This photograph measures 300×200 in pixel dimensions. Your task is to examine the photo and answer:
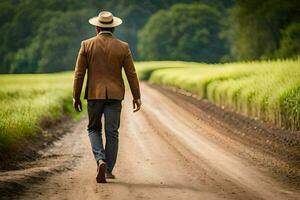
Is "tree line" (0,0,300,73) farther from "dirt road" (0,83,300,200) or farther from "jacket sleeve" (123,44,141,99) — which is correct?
"jacket sleeve" (123,44,141,99)

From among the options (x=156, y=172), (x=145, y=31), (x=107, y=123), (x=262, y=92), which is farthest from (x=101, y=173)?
(x=145, y=31)

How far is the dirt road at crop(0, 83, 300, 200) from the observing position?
7.06 m

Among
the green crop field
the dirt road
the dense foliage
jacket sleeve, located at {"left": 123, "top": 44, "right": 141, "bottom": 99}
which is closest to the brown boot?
the dirt road

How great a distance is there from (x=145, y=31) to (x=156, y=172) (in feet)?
286

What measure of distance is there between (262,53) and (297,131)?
45.9 meters

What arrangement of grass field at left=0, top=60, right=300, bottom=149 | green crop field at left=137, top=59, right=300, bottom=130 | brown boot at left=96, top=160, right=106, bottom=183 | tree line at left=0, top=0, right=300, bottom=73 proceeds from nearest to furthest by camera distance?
brown boot at left=96, top=160, right=106, bottom=183 < grass field at left=0, top=60, right=300, bottom=149 < green crop field at left=137, top=59, right=300, bottom=130 < tree line at left=0, top=0, right=300, bottom=73

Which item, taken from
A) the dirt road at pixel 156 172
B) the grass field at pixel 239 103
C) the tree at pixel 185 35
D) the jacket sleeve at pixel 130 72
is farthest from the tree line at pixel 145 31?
the jacket sleeve at pixel 130 72

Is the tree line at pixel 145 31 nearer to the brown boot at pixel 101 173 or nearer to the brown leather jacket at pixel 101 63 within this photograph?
the brown leather jacket at pixel 101 63

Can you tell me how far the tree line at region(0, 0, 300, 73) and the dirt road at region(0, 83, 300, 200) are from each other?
1812 inches

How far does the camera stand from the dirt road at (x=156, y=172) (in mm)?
7062

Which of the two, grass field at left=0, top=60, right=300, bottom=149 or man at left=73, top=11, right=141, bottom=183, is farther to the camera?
grass field at left=0, top=60, right=300, bottom=149

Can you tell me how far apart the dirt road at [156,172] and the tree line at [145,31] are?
46.0m

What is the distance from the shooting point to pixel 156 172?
8.84m

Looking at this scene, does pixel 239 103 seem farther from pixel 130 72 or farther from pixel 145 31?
pixel 145 31
